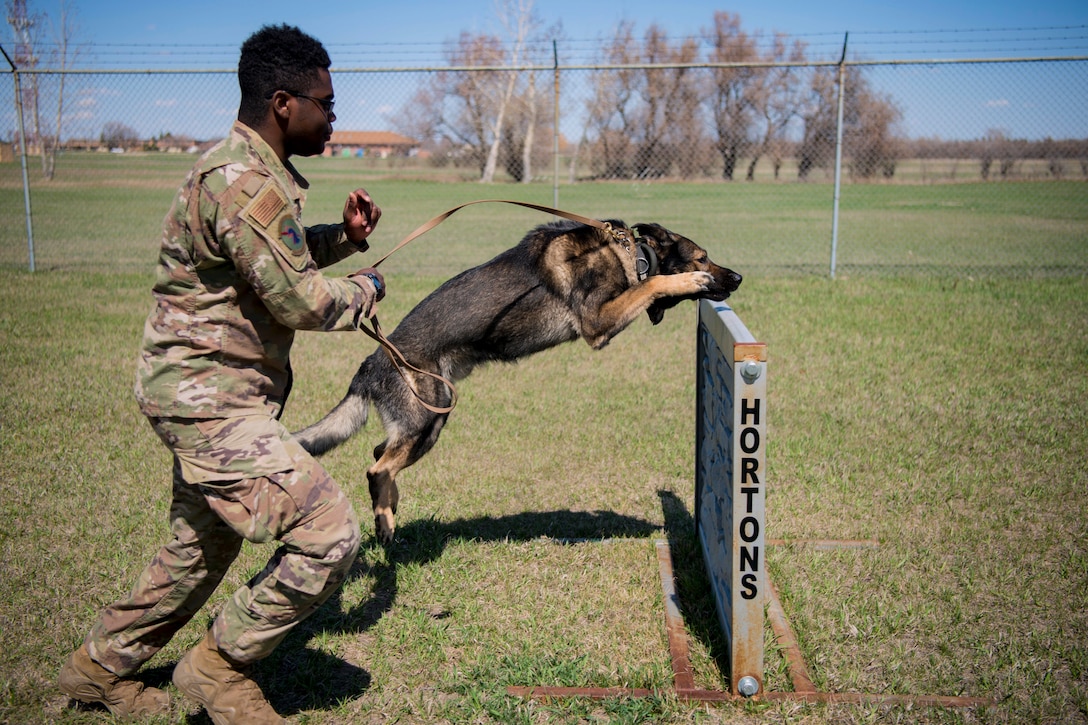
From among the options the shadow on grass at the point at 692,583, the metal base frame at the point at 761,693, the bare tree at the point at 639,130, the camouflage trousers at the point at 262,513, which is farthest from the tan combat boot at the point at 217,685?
the bare tree at the point at 639,130

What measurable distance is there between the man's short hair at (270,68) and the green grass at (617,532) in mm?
2209

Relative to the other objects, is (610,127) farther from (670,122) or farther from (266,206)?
(266,206)

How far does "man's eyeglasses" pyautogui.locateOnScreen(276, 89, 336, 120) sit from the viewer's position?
261 cm

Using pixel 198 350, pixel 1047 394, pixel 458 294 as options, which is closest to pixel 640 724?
pixel 198 350

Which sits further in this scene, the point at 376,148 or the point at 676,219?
the point at 376,148

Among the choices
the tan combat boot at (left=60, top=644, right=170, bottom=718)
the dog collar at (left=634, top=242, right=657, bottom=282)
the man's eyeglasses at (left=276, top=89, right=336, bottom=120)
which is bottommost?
the tan combat boot at (left=60, top=644, right=170, bottom=718)

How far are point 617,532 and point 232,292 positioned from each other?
2894mm

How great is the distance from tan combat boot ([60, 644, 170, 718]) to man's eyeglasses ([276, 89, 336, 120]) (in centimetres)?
207

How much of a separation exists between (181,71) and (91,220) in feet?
31.7

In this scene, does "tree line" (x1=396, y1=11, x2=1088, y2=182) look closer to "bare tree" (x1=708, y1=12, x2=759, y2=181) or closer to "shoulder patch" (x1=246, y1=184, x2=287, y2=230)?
"bare tree" (x1=708, y1=12, x2=759, y2=181)

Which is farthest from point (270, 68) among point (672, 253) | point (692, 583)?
point (692, 583)

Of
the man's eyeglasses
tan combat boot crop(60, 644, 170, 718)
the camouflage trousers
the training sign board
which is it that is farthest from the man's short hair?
tan combat boot crop(60, 644, 170, 718)

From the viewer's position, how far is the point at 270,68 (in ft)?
8.44

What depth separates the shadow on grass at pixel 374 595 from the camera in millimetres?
3316
